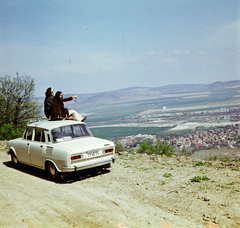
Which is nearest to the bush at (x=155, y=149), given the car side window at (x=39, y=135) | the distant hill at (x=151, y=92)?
the car side window at (x=39, y=135)

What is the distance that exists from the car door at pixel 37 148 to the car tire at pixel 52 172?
38 centimetres

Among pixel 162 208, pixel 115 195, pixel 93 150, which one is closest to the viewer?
pixel 162 208

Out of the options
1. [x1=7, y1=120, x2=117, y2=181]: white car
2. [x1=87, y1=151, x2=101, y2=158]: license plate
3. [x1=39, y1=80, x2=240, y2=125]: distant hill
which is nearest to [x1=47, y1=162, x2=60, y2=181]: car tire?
[x1=7, y1=120, x2=117, y2=181]: white car

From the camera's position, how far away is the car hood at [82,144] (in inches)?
273

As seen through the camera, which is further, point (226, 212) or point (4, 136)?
point (4, 136)

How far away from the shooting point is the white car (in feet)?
22.5

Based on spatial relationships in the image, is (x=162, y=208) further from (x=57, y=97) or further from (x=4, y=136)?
(x=4, y=136)

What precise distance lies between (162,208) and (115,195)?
1.30 meters

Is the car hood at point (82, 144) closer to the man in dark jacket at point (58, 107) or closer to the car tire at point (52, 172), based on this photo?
the car tire at point (52, 172)

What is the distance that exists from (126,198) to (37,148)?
11.3 feet

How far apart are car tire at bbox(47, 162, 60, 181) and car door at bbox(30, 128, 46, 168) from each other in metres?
0.38

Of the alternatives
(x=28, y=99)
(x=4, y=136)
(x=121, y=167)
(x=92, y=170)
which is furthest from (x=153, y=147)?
(x=28, y=99)

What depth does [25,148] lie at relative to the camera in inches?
327

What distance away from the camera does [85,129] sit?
8.33 metres
